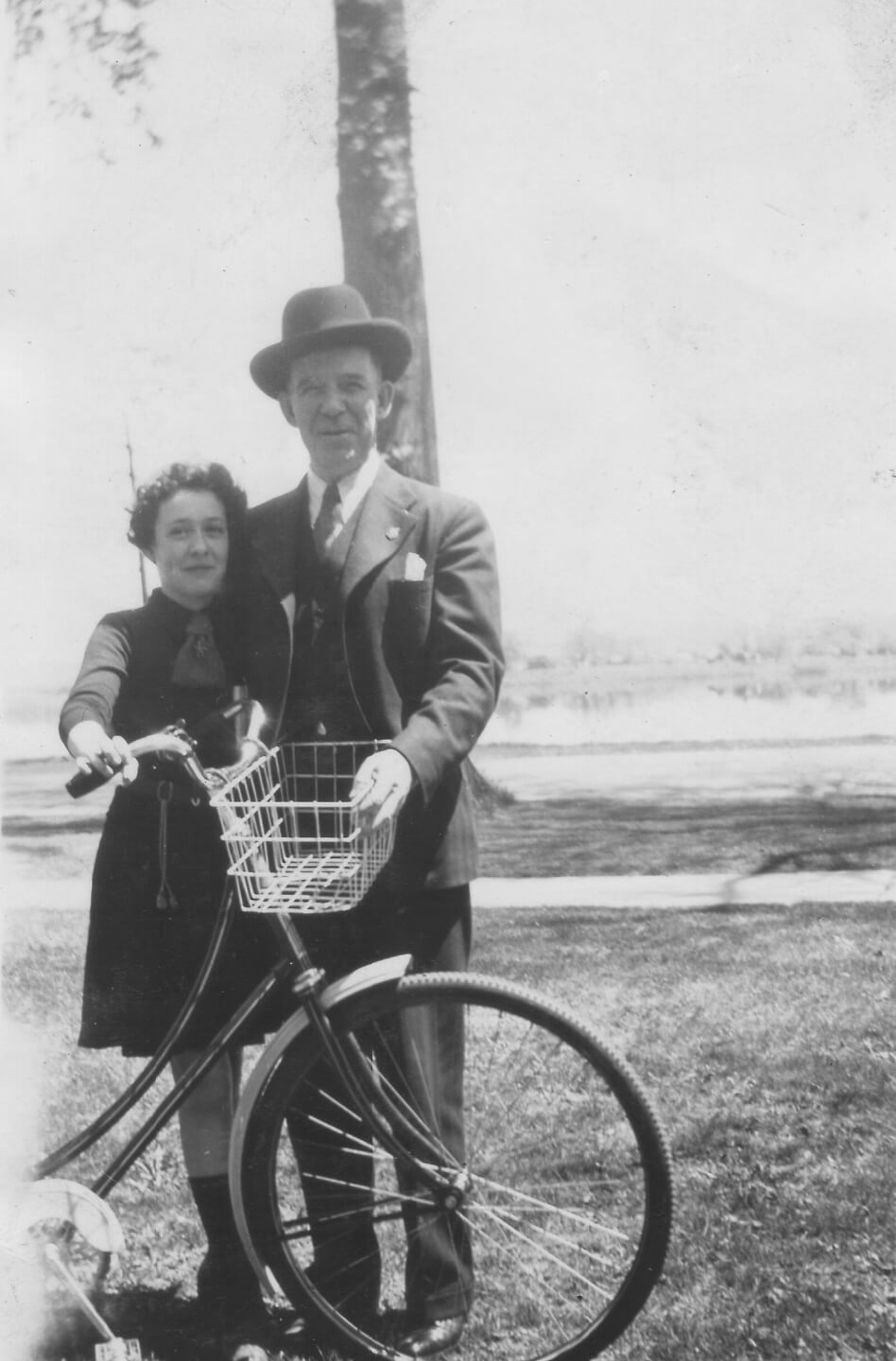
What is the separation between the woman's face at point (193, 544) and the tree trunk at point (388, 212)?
711 millimetres

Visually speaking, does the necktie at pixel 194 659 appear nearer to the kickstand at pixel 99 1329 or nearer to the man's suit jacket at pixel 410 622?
the man's suit jacket at pixel 410 622

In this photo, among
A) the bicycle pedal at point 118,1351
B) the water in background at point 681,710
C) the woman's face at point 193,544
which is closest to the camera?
the bicycle pedal at point 118,1351

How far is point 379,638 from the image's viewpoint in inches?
106

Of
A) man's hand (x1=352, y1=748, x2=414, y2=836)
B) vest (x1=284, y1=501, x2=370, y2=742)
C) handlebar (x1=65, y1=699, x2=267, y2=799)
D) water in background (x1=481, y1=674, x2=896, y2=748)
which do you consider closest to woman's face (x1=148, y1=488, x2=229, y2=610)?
vest (x1=284, y1=501, x2=370, y2=742)

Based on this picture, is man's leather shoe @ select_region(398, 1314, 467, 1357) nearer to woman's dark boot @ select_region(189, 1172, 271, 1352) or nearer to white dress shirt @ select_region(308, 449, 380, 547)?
woman's dark boot @ select_region(189, 1172, 271, 1352)

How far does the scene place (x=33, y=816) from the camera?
3.69 m

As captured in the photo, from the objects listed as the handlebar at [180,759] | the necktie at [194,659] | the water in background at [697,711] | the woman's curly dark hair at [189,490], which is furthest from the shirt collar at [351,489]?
the water in background at [697,711]

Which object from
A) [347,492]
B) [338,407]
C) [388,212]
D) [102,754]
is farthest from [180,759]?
[388,212]

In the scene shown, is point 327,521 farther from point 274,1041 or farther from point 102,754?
point 274,1041

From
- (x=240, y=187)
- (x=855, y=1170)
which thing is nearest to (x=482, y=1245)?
(x=855, y=1170)

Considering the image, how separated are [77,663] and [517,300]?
1487mm

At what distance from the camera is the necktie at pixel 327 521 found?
2.76 metres

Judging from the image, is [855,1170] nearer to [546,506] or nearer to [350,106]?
[546,506]

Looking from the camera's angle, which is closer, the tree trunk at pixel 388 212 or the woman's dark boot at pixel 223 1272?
the woman's dark boot at pixel 223 1272
